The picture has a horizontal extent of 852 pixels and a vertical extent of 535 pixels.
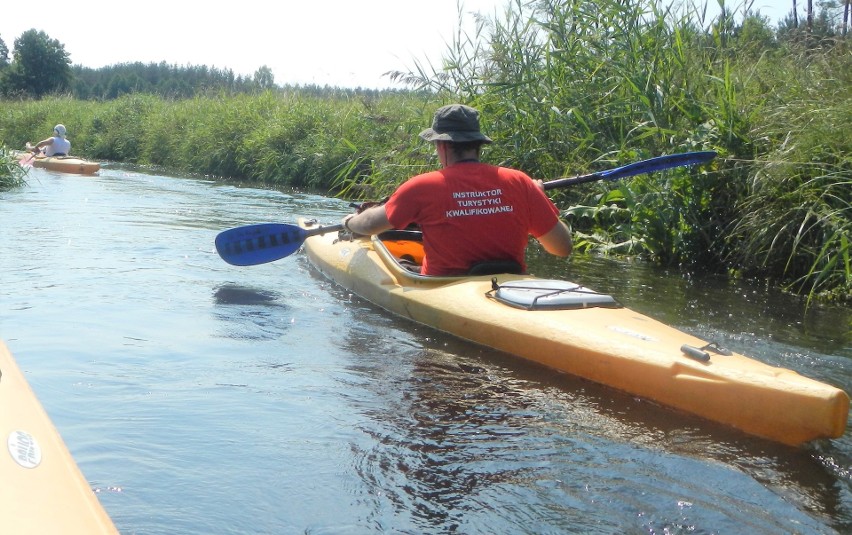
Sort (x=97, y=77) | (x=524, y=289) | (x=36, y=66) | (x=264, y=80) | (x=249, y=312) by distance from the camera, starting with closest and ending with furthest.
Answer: (x=524, y=289) < (x=249, y=312) < (x=264, y=80) < (x=36, y=66) < (x=97, y=77)

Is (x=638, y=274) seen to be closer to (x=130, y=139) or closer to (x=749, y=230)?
(x=749, y=230)

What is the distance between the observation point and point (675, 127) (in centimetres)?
754

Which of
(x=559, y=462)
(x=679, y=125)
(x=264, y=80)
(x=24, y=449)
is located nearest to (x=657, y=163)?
(x=679, y=125)

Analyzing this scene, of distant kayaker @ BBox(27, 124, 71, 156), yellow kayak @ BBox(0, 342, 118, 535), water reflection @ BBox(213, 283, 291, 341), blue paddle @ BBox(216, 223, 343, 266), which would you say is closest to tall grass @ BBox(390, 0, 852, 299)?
blue paddle @ BBox(216, 223, 343, 266)

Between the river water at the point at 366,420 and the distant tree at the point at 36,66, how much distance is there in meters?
43.7

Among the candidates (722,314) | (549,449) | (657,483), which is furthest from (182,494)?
(722,314)

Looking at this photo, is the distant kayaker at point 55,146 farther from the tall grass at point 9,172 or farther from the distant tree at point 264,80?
the tall grass at point 9,172

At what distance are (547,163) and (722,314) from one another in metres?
2.86

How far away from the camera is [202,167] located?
17328 mm

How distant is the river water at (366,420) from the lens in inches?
111

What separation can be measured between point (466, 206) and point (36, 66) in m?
47.3

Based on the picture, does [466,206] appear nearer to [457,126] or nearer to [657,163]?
[457,126]

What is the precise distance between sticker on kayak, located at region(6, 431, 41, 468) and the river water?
59 cm

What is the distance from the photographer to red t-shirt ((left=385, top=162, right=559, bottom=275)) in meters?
4.99
